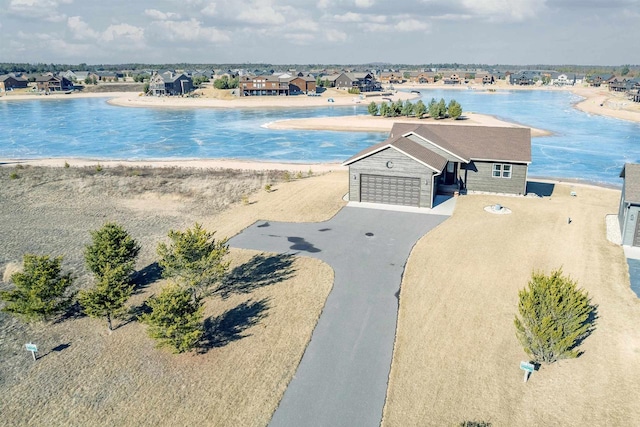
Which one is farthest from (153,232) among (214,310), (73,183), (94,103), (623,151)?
(94,103)

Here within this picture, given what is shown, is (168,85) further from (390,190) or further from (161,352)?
(161,352)

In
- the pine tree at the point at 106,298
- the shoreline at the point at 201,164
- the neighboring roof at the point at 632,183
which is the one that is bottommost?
the shoreline at the point at 201,164

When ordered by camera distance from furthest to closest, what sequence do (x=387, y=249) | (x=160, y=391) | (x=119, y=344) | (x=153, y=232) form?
1. (x=153, y=232)
2. (x=387, y=249)
3. (x=119, y=344)
4. (x=160, y=391)

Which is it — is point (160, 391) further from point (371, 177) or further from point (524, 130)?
point (524, 130)

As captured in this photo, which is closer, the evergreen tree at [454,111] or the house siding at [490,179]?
the house siding at [490,179]

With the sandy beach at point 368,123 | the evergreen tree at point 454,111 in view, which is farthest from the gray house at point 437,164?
the evergreen tree at point 454,111

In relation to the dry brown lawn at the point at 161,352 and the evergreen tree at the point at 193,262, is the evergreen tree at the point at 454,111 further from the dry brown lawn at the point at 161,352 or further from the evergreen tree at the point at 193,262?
the evergreen tree at the point at 193,262

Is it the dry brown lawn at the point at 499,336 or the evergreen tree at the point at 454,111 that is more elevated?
the evergreen tree at the point at 454,111

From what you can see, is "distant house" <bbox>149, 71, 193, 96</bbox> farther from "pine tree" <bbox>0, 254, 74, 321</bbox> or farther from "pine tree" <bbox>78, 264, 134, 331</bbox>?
"pine tree" <bbox>78, 264, 134, 331</bbox>
